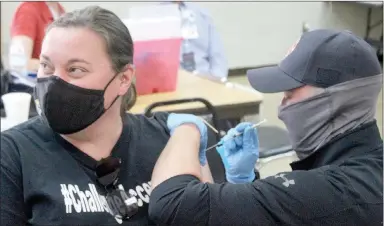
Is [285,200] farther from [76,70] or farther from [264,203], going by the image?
[76,70]

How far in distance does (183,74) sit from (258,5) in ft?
7.92

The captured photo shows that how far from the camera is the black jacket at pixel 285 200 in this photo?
1107 mm

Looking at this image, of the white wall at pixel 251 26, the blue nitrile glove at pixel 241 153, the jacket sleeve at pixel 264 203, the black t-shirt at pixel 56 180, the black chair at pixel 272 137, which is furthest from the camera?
the white wall at pixel 251 26

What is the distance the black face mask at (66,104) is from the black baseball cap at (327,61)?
0.47 meters

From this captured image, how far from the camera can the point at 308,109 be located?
1.27m

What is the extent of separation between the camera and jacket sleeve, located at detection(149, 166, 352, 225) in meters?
1.11

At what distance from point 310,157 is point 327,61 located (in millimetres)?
252

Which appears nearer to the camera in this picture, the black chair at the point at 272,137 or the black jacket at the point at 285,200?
the black jacket at the point at 285,200

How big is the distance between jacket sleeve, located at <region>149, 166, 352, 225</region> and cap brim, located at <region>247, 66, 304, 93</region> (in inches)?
10.4

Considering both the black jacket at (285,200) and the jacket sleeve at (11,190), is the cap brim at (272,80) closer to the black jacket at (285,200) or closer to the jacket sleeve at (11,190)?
the black jacket at (285,200)

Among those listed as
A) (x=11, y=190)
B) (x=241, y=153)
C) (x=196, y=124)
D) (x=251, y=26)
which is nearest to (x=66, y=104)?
(x=11, y=190)

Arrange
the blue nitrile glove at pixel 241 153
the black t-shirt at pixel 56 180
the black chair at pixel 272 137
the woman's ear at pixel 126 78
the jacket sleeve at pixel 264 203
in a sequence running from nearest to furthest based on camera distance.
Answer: the jacket sleeve at pixel 264 203 → the black t-shirt at pixel 56 180 → the woman's ear at pixel 126 78 → the blue nitrile glove at pixel 241 153 → the black chair at pixel 272 137

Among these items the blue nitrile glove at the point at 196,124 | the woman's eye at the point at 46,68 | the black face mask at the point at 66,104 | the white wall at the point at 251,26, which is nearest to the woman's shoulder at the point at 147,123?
the blue nitrile glove at the point at 196,124

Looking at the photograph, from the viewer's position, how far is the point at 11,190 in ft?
3.96
